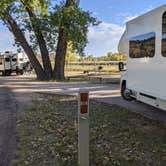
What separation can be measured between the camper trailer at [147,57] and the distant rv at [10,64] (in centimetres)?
3934

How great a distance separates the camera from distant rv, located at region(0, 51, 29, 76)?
50.2 m

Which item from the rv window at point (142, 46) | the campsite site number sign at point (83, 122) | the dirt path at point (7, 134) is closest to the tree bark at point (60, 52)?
the dirt path at point (7, 134)

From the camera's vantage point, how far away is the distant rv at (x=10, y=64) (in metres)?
50.2

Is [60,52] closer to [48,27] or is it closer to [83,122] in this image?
[48,27]

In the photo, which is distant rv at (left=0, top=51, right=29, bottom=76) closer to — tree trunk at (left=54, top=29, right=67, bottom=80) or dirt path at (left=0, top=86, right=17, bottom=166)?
tree trunk at (left=54, top=29, right=67, bottom=80)

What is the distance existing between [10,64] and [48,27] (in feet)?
68.8

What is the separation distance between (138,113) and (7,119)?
3.83 metres

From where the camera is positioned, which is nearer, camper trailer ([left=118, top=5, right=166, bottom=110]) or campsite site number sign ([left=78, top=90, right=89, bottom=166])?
campsite site number sign ([left=78, top=90, right=89, bottom=166])

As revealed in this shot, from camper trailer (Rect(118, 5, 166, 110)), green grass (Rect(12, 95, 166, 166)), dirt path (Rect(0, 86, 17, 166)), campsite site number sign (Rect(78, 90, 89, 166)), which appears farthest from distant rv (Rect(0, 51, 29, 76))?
campsite site number sign (Rect(78, 90, 89, 166))

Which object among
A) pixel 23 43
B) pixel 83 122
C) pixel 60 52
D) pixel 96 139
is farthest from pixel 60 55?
pixel 83 122

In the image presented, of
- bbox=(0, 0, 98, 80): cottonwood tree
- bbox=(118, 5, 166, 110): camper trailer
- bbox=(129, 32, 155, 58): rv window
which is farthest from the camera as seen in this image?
bbox=(0, 0, 98, 80): cottonwood tree

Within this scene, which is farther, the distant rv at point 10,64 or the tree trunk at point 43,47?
the distant rv at point 10,64

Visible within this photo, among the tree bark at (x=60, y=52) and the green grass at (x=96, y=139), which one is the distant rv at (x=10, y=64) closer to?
the tree bark at (x=60, y=52)

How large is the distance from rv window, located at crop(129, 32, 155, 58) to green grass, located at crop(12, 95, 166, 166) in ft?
5.65
